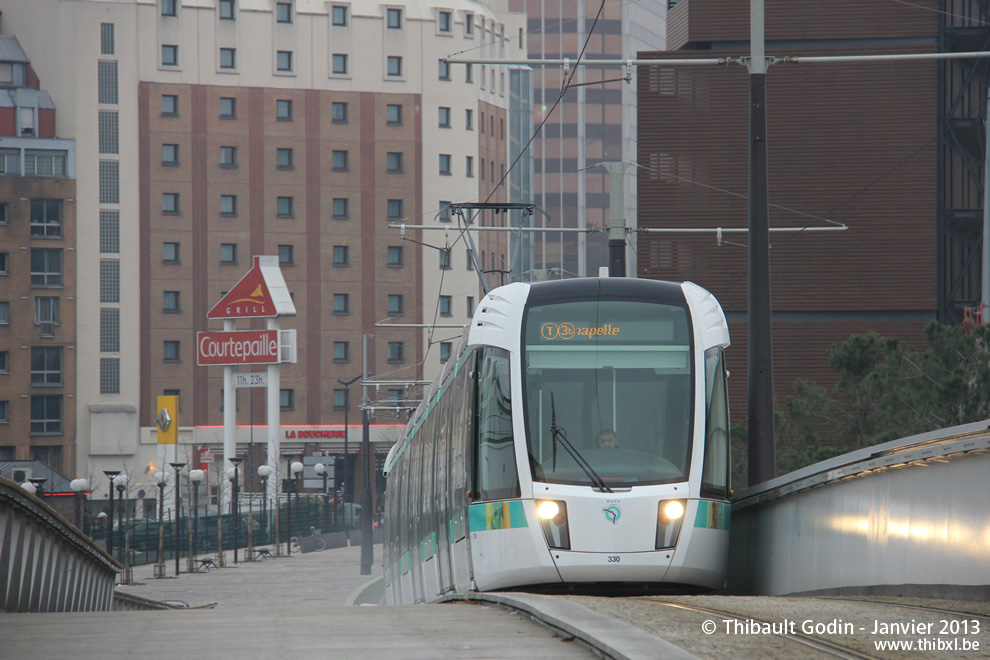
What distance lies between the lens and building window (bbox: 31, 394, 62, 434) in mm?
86875

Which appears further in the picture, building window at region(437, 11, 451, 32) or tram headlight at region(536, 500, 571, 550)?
building window at region(437, 11, 451, 32)

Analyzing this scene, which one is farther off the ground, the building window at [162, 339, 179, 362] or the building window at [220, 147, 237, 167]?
the building window at [220, 147, 237, 167]

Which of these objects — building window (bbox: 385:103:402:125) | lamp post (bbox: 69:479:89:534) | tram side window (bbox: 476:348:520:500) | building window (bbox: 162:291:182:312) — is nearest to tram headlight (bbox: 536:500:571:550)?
tram side window (bbox: 476:348:520:500)

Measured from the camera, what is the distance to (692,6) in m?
42.2

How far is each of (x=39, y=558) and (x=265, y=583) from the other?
96.1 ft

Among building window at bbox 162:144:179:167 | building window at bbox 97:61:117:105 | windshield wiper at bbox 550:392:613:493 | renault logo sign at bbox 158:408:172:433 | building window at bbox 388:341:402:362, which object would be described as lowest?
renault logo sign at bbox 158:408:172:433

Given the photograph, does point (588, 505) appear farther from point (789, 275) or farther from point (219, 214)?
point (219, 214)

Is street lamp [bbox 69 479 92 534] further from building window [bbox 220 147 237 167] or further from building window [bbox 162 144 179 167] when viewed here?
building window [bbox 220 147 237 167]

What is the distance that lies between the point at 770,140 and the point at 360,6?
187ft

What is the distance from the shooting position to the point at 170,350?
297ft

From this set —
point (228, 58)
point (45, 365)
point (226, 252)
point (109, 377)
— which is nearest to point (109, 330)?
point (109, 377)

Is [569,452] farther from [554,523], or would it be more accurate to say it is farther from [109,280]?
[109,280]

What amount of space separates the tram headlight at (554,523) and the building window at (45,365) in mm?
80456

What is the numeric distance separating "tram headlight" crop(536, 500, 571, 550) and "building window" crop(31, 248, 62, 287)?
81.2 metres
